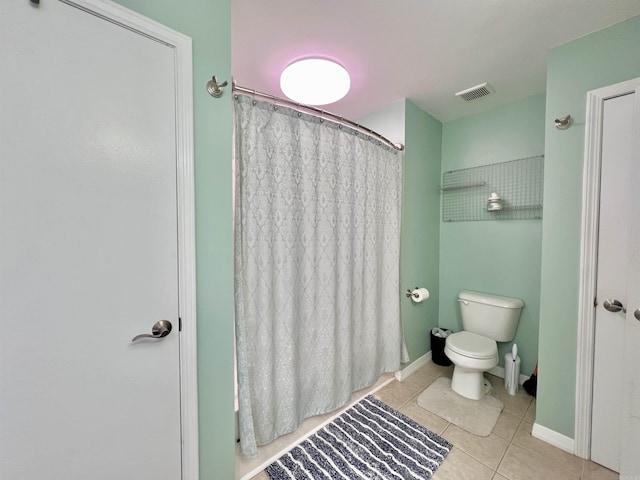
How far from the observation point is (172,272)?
909 mm

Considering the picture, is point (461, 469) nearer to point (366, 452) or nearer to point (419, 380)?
point (366, 452)

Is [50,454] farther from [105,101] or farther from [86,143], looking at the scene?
[105,101]

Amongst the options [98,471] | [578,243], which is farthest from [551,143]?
[98,471]

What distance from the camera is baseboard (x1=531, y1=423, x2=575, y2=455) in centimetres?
137

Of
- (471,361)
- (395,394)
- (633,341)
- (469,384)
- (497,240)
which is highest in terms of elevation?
(497,240)

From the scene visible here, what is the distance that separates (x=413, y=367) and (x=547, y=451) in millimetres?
930

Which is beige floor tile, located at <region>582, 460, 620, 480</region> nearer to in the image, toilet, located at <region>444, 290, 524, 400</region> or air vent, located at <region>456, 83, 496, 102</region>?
toilet, located at <region>444, 290, 524, 400</region>

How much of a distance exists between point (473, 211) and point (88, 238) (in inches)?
104

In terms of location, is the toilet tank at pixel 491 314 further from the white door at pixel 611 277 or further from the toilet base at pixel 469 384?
the white door at pixel 611 277

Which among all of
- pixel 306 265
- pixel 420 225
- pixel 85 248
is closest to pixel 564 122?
pixel 420 225

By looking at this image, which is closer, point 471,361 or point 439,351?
point 471,361

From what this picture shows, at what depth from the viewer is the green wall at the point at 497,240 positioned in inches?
75.4

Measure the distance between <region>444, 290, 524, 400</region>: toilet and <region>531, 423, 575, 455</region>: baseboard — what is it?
1.17 feet

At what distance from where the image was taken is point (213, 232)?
1012 mm
